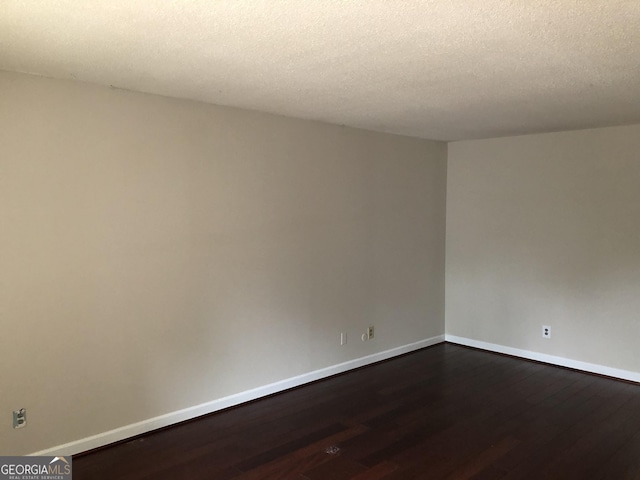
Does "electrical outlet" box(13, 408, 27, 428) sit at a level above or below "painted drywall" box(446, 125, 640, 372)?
below

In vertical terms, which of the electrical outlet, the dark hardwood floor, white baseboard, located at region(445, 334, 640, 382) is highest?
the electrical outlet

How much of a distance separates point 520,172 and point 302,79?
2.94 m

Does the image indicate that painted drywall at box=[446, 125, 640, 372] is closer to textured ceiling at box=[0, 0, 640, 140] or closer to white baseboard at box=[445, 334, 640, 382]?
white baseboard at box=[445, 334, 640, 382]

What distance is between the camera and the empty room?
219cm

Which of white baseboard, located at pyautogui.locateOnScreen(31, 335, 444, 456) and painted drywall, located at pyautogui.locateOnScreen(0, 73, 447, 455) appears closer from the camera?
painted drywall, located at pyautogui.locateOnScreen(0, 73, 447, 455)

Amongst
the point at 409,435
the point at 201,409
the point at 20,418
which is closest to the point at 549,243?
the point at 409,435

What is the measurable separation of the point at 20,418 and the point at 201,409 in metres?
1.13

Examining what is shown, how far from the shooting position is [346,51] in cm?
226

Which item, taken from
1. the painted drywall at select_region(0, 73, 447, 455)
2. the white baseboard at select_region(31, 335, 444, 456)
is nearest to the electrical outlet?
the painted drywall at select_region(0, 73, 447, 455)

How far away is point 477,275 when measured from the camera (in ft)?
17.1

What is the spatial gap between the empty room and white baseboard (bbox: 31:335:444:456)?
19 mm

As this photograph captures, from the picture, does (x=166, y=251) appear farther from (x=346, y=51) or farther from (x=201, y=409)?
(x=346, y=51)

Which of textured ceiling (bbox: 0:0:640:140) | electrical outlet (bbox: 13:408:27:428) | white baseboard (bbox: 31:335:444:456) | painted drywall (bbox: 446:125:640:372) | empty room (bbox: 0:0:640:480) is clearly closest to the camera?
textured ceiling (bbox: 0:0:640:140)

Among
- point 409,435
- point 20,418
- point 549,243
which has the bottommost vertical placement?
point 409,435
